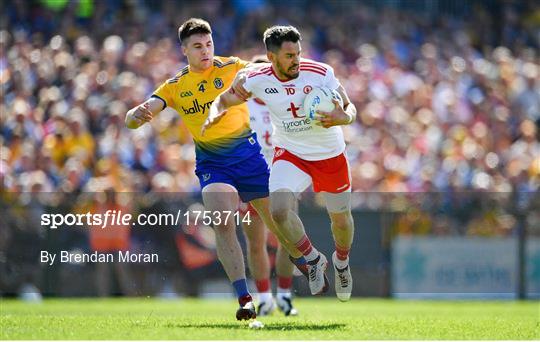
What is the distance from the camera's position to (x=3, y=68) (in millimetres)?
21953

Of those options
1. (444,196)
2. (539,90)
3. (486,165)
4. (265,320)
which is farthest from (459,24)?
(265,320)

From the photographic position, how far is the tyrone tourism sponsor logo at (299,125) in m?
12.9

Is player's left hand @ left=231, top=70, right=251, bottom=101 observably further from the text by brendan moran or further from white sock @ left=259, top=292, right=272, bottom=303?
the text by brendan moran

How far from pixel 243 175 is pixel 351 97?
1006 centimetres

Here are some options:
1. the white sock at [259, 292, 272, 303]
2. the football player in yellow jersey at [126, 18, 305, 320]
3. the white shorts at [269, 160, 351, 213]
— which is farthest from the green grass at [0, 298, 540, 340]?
the white shorts at [269, 160, 351, 213]

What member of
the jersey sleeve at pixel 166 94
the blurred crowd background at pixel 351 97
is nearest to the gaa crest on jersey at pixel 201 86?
the jersey sleeve at pixel 166 94

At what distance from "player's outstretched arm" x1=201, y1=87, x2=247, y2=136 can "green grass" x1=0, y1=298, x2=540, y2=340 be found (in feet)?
6.40

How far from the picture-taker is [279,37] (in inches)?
490

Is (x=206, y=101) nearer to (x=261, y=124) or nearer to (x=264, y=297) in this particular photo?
(x=261, y=124)

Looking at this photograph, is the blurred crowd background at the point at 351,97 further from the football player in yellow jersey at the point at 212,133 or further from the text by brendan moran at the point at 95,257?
the football player in yellow jersey at the point at 212,133

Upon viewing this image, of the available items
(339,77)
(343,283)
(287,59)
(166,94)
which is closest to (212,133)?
(166,94)

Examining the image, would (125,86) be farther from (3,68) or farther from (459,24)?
(459,24)

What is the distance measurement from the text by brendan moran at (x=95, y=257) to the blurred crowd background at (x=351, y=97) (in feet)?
1.50

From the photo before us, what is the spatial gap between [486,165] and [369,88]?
281 cm
